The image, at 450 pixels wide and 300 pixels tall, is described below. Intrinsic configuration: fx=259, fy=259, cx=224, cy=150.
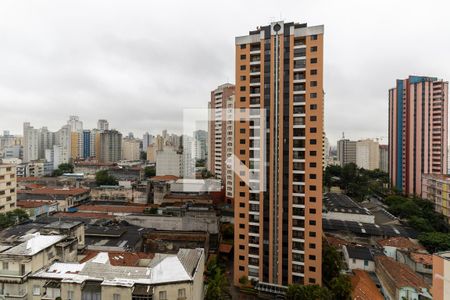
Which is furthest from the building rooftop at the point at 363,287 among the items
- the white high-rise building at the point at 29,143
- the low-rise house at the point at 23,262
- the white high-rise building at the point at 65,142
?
the white high-rise building at the point at 29,143

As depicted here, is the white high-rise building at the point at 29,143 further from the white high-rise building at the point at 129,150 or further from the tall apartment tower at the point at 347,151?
the tall apartment tower at the point at 347,151

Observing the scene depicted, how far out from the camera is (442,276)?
19.3 feet

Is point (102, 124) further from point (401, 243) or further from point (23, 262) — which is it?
point (401, 243)

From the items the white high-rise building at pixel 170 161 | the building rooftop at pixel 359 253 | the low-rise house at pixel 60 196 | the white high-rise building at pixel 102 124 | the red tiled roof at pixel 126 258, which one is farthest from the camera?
the white high-rise building at pixel 102 124

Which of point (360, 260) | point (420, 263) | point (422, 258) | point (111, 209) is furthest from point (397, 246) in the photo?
point (111, 209)

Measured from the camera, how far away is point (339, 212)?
20.8 meters

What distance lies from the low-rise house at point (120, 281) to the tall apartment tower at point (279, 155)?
5.12 m

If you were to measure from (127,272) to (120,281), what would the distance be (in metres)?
0.49

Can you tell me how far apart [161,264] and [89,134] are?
225 ft

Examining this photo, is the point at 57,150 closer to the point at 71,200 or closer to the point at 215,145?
the point at 71,200

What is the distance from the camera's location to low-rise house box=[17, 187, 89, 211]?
24.7 m

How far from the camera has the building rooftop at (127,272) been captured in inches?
287

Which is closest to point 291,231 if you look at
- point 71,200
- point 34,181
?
point 71,200

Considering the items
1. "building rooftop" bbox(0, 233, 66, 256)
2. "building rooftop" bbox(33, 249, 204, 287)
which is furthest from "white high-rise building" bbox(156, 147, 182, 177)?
"building rooftop" bbox(33, 249, 204, 287)
